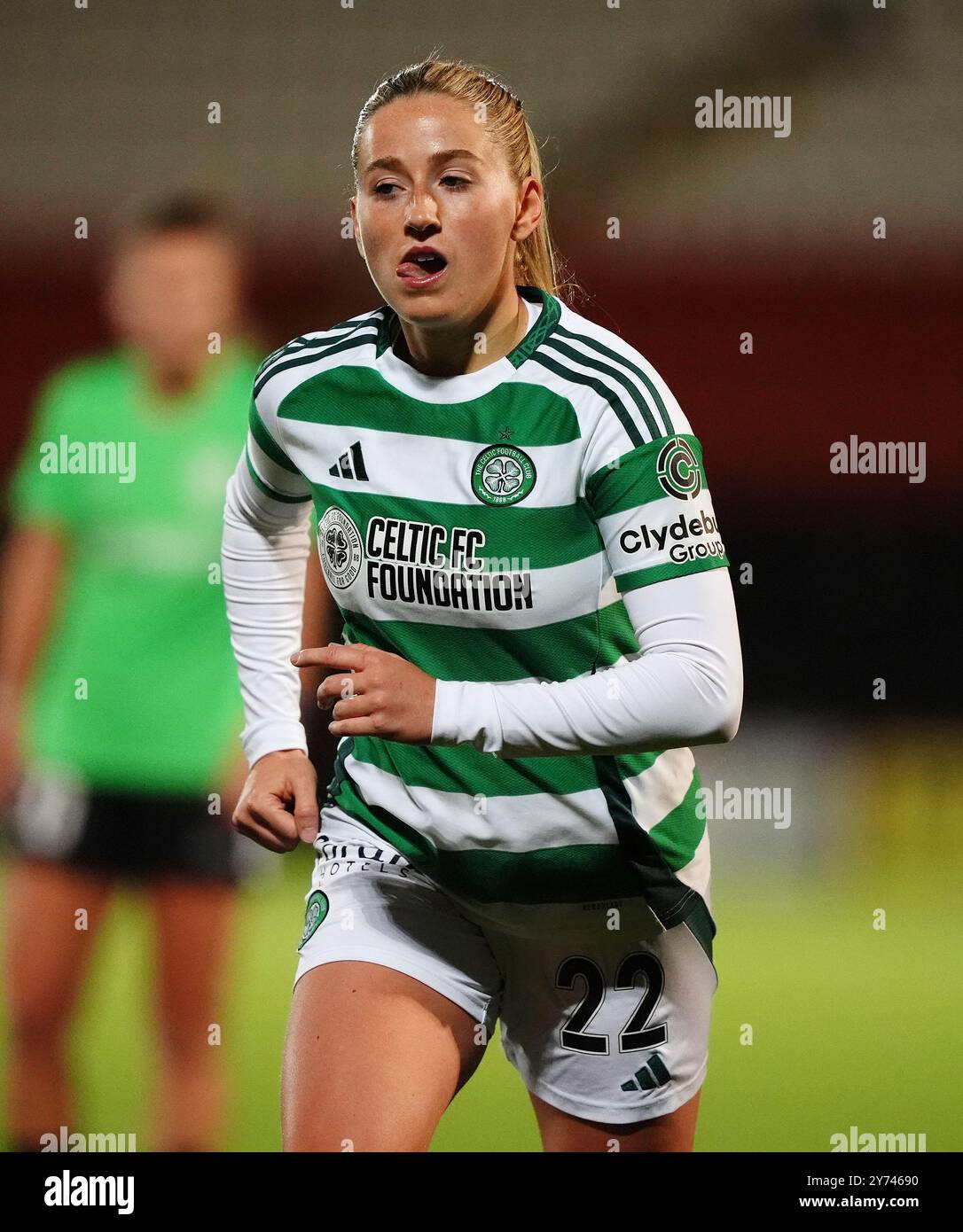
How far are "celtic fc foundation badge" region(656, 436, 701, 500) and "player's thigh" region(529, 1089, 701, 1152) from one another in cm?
70

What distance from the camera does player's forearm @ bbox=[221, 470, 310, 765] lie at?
173 centimetres

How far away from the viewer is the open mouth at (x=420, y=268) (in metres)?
1.41

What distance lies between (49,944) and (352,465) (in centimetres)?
118

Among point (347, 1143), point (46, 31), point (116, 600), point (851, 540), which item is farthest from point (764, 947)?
point (46, 31)

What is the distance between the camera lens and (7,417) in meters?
3.89

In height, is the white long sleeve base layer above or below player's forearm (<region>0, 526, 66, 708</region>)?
below

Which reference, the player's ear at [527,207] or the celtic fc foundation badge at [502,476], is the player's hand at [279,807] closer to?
the celtic fc foundation badge at [502,476]

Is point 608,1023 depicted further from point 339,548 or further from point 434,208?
point 434,208

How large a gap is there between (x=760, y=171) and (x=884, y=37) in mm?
419

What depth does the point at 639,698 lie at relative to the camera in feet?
4.32

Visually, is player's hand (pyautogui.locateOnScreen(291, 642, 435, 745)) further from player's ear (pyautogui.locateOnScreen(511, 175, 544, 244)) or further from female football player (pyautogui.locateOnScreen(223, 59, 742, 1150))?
player's ear (pyautogui.locateOnScreen(511, 175, 544, 244))

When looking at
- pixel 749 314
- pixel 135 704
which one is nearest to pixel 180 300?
pixel 135 704

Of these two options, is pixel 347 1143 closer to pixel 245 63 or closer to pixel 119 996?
pixel 119 996

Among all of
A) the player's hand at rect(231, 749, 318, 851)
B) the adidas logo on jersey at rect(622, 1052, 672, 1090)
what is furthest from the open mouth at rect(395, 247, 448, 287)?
the adidas logo on jersey at rect(622, 1052, 672, 1090)
